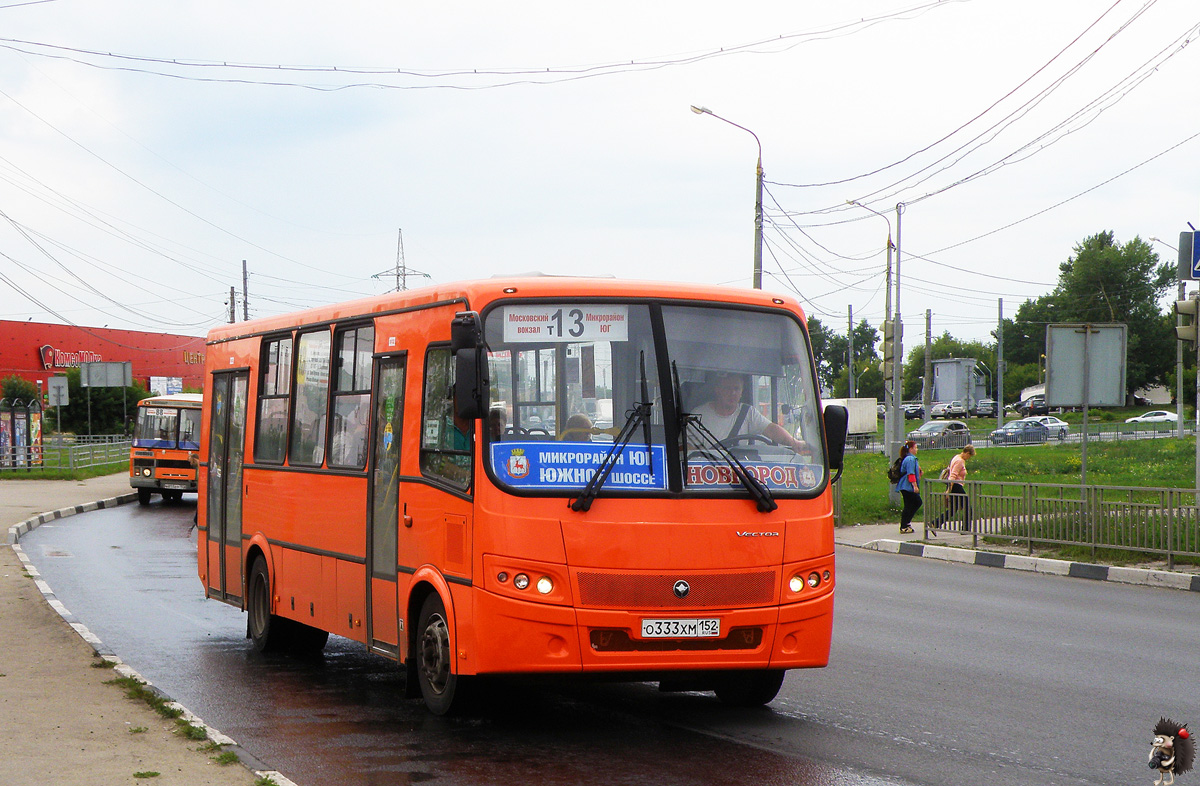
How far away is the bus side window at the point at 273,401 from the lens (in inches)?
415

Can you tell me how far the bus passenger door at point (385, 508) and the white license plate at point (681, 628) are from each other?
1.92m

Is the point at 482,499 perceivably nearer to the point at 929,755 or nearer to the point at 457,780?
the point at 457,780

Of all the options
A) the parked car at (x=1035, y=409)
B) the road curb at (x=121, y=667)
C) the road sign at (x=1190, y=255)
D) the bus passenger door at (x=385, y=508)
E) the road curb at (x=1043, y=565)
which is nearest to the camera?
the road curb at (x=121, y=667)

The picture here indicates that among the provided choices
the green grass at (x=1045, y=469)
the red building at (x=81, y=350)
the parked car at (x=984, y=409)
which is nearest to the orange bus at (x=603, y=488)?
the green grass at (x=1045, y=469)

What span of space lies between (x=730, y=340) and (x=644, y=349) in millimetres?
565

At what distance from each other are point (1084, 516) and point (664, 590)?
488 inches

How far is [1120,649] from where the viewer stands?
10.5 m

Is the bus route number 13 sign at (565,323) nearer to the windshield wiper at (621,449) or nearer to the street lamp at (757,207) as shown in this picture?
the windshield wiper at (621,449)

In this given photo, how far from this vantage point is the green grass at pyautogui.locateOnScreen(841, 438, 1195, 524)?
28672mm

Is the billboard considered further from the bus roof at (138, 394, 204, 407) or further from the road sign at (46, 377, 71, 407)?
the road sign at (46, 377, 71, 407)

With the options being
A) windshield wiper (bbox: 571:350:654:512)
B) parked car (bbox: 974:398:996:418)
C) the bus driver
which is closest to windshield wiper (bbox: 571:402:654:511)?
windshield wiper (bbox: 571:350:654:512)

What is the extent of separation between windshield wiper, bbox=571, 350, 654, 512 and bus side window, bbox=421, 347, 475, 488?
0.69 metres

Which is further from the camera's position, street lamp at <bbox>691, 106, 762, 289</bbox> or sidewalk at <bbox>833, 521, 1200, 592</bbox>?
street lamp at <bbox>691, 106, 762, 289</bbox>

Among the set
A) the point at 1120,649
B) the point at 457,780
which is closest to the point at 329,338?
the point at 457,780
